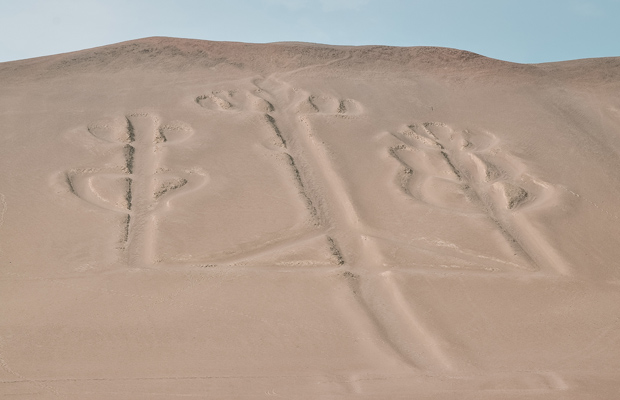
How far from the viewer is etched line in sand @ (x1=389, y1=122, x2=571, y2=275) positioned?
5105mm

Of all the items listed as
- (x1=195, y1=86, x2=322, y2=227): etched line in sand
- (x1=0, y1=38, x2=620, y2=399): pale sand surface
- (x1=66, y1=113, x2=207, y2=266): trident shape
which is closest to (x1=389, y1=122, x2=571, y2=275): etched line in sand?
(x1=0, y1=38, x2=620, y2=399): pale sand surface

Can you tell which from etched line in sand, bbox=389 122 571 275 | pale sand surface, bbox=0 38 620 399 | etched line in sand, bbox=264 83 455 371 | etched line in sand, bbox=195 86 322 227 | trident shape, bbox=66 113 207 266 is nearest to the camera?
pale sand surface, bbox=0 38 620 399

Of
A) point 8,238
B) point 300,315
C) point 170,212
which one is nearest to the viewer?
point 300,315

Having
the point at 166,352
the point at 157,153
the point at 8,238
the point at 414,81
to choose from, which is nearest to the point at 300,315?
the point at 166,352

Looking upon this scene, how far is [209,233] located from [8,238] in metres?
1.47

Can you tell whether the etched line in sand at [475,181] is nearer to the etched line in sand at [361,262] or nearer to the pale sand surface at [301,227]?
the pale sand surface at [301,227]

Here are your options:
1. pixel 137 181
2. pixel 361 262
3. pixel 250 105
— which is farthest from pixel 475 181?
pixel 137 181

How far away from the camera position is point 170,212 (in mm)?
5062

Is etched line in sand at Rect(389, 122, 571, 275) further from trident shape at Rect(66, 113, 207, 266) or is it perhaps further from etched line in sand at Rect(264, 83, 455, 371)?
trident shape at Rect(66, 113, 207, 266)

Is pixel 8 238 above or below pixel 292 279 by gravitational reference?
above

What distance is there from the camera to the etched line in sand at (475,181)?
16.8 ft

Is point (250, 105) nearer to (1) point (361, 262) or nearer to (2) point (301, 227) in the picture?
(2) point (301, 227)

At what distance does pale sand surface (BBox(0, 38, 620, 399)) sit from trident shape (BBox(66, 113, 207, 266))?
0.07 ft

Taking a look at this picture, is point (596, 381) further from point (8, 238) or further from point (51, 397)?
point (8, 238)
